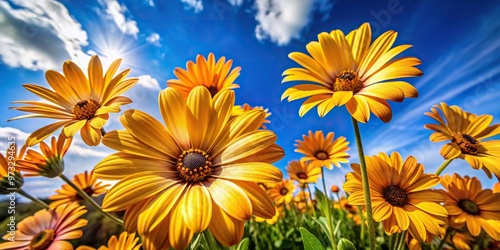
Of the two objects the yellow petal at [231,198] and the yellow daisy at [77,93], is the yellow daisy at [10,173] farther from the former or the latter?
the yellow petal at [231,198]

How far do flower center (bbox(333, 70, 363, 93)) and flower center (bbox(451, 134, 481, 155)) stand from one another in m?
0.68

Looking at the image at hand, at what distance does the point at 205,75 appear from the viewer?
174 centimetres

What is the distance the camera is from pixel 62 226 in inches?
60.2

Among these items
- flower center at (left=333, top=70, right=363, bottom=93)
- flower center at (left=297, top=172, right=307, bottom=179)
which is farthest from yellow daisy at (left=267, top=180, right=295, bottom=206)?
flower center at (left=333, top=70, right=363, bottom=93)

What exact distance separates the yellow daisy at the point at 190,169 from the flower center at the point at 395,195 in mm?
733

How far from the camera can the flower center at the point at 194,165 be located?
967mm

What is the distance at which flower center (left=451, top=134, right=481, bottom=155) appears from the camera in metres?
1.45

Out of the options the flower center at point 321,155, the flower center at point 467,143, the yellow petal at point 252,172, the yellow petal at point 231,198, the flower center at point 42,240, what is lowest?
the flower center at point 42,240

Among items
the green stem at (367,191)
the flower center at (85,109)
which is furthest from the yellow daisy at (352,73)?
the flower center at (85,109)

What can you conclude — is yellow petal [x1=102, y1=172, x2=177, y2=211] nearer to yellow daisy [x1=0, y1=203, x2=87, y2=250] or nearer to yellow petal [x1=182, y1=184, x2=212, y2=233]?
yellow petal [x1=182, y1=184, x2=212, y2=233]

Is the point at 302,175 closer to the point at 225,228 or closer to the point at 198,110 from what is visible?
the point at 198,110

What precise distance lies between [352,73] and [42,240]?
181 centimetres

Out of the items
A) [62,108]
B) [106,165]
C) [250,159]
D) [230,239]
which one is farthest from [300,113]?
[62,108]

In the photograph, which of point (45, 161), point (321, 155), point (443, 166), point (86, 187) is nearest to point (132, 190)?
point (45, 161)
